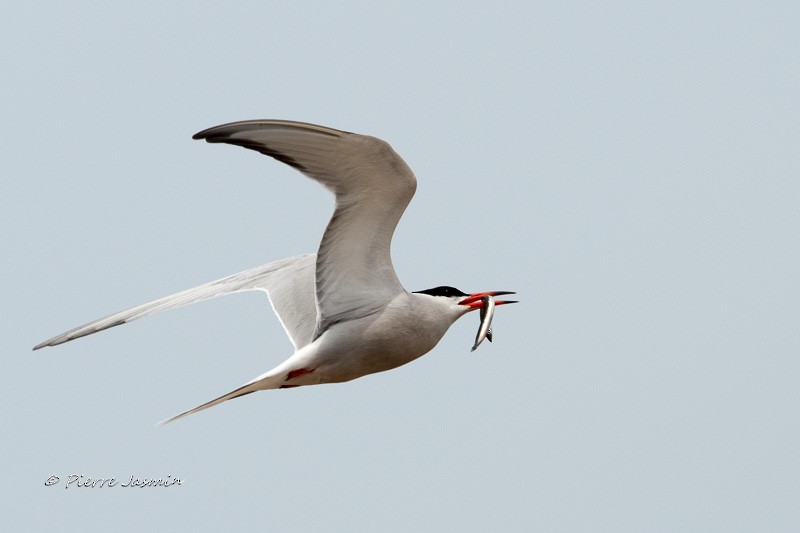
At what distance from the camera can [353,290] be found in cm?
844

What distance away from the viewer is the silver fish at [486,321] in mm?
8468

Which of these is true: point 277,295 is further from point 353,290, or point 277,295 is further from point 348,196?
point 348,196

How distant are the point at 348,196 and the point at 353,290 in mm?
767

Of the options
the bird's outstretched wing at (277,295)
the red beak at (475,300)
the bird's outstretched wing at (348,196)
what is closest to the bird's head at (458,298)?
the red beak at (475,300)

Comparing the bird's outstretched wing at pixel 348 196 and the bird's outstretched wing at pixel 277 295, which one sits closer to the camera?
the bird's outstretched wing at pixel 348 196

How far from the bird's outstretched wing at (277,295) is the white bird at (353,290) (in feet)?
0.07

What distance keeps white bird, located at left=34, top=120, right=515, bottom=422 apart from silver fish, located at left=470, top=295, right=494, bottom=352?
6cm

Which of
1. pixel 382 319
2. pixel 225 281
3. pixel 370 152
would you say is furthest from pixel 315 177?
pixel 225 281

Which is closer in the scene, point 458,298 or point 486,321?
point 486,321

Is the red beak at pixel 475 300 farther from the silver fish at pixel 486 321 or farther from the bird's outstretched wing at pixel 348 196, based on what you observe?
the bird's outstretched wing at pixel 348 196

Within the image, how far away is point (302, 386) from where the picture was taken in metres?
8.65

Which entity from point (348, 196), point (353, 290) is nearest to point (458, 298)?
point (353, 290)

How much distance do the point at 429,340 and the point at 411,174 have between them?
1.33m

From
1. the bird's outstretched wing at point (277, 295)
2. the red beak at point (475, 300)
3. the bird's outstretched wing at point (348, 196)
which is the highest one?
the bird's outstretched wing at point (348, 196)
